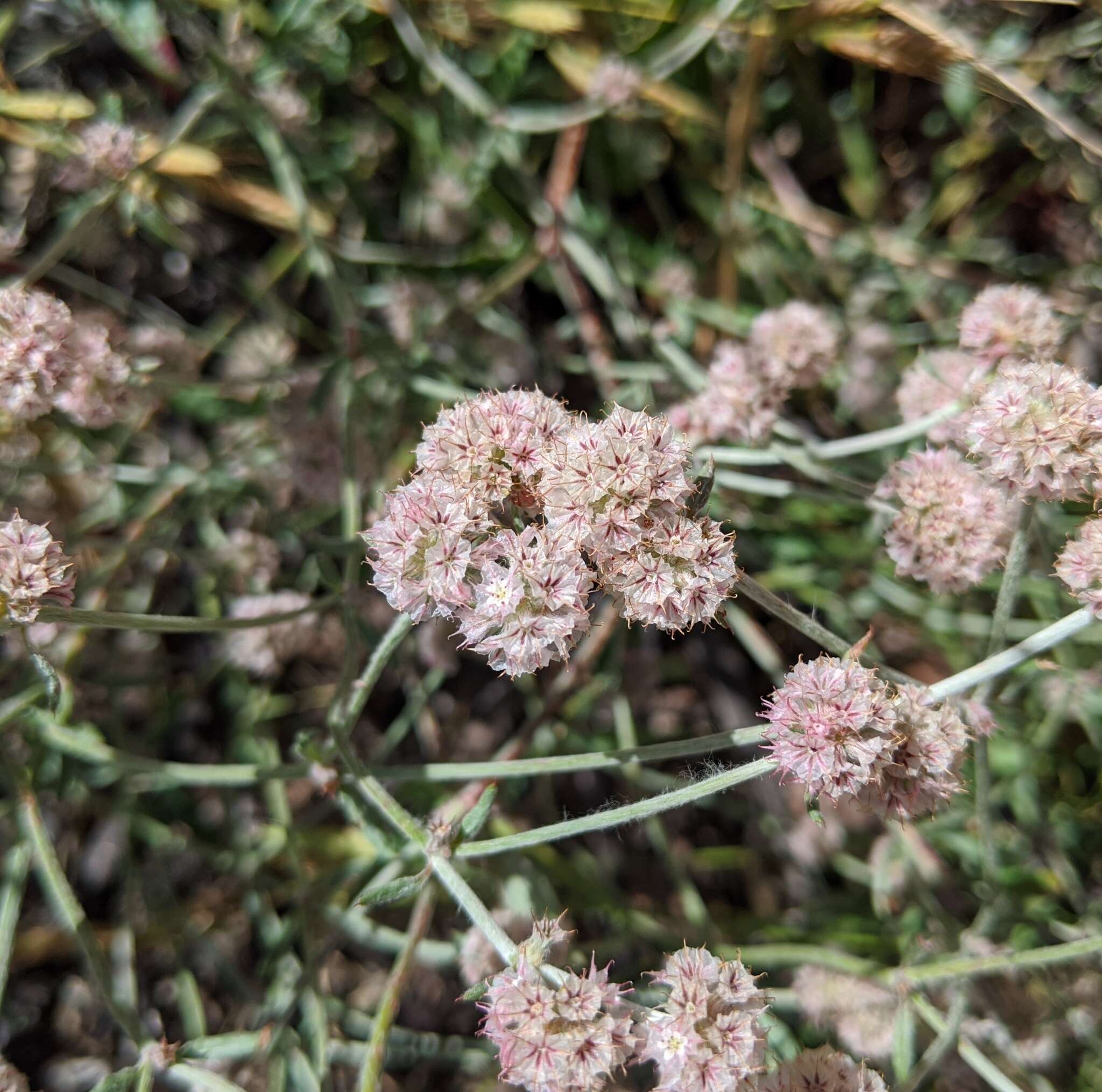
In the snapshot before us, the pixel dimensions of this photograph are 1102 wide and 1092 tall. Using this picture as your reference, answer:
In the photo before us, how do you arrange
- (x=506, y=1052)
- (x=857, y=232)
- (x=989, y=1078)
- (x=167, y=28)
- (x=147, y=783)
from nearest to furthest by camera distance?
(x=506, y=1052) → (x=989, y=1078) → (x=147, y=783) → (x=167, y=28) → (x=857, y=232)

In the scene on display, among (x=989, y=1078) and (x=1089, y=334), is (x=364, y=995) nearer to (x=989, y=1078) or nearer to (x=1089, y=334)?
(x=989, y=1078)

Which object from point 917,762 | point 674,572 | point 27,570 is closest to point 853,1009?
point 917,762

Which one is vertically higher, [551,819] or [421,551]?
[421,551]

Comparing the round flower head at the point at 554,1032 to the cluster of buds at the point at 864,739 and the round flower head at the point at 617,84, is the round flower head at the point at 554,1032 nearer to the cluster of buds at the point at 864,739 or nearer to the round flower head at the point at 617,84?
the cluster of buds at the point at 864,739

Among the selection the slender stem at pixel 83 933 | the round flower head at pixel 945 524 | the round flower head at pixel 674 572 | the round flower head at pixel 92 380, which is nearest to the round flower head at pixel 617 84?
the round flower head at pixel 945 524

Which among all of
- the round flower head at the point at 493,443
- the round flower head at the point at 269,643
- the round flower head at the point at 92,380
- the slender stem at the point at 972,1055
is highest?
the round flower head at the point at 493,443

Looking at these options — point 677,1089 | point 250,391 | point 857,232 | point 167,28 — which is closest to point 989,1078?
point 677,1089
